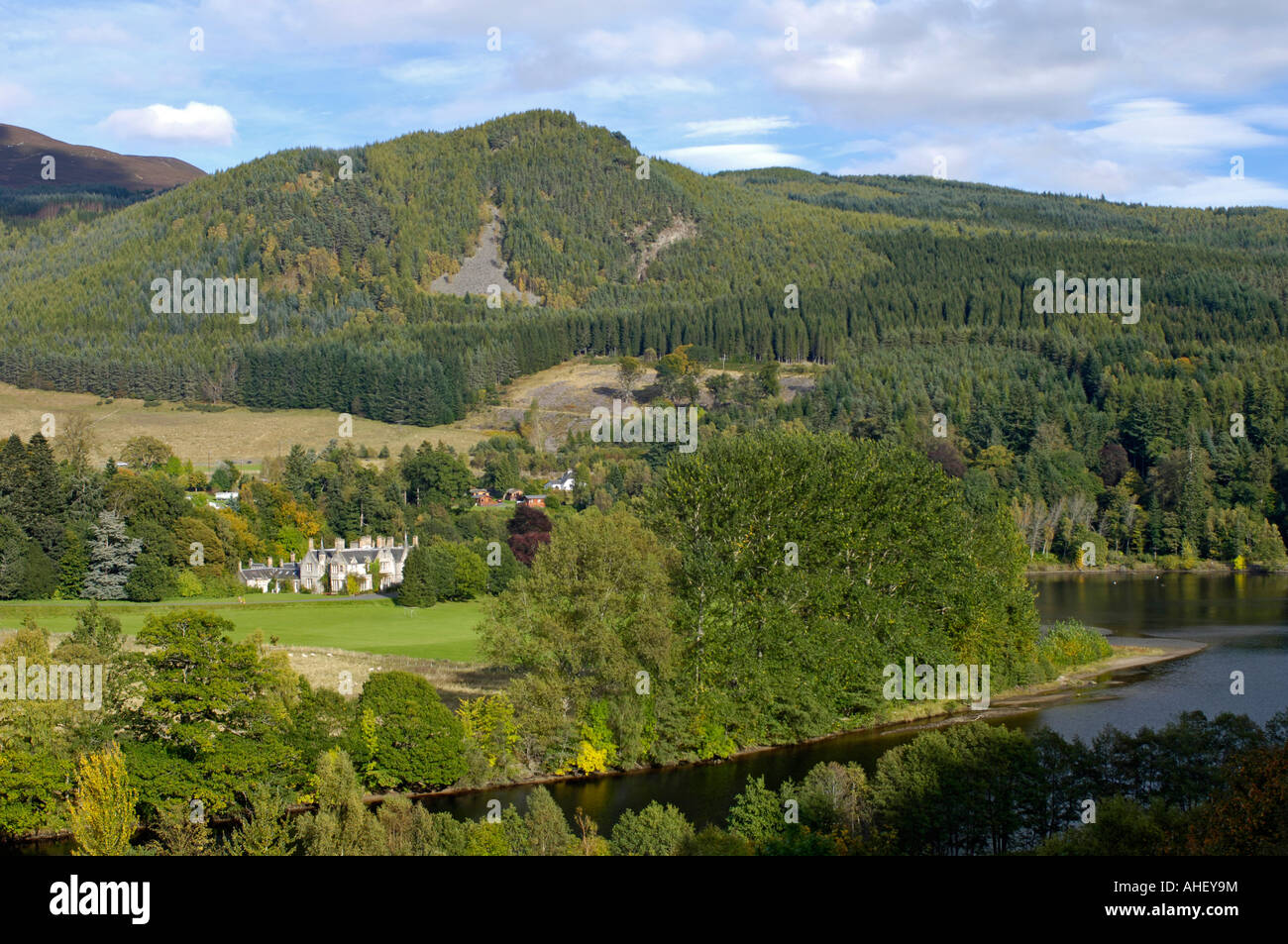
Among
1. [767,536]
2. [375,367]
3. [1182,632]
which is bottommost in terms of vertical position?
[1182,632]

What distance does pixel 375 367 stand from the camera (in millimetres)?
186250

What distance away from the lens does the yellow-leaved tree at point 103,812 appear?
2831 cm

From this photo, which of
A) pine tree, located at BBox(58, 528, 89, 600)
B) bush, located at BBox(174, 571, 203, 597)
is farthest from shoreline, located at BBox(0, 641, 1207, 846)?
pine tree, located at BBox(58, 528, 89, 600)

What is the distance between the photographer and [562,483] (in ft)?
445

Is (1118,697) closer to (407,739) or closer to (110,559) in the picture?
(407,739)

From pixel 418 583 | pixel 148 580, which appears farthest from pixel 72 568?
pixel 418 583

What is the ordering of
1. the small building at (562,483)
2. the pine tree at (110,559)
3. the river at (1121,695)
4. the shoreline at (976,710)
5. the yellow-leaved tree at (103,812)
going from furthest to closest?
the small building at (562,483) → the pine tree at (110,559) → the shoreline at (976,710) → the river at (1121,695) → the yellow-leaved tree at (103,812)

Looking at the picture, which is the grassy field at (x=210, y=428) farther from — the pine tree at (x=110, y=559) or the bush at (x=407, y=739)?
the bush at (x=407, y=739)

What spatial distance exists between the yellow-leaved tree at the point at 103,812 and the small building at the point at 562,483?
3733 inches

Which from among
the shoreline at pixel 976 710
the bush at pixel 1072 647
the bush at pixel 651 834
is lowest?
the shoreline at pixel 976 710

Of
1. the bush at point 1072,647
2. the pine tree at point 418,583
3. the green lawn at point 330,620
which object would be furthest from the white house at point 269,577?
the bush at point 1072,647
